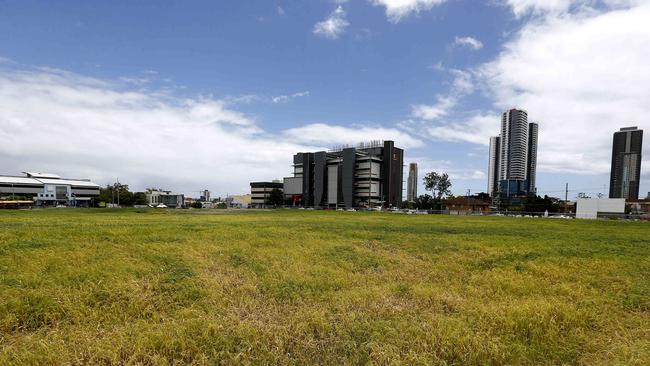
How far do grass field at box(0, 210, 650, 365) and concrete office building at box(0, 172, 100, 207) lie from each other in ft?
454

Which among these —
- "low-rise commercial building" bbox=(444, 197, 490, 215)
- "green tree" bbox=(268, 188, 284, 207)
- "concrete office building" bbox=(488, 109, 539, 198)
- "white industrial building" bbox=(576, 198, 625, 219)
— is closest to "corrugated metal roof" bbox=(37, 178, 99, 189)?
"green tree" bbox=(268, 188, 284, 207)

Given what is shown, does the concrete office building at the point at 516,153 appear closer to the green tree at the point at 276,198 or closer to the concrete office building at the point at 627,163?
the concrete office building at the point at 627,163

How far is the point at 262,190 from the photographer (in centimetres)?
15825

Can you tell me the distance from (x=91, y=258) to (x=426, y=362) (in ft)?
39.9

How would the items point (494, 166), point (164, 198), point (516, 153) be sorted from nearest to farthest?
point (516, 153)
point (494, 166)
point (164, 198)

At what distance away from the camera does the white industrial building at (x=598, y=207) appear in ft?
208

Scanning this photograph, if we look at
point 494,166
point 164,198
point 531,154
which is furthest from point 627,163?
point 164,198

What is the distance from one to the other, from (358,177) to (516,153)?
82.0 m

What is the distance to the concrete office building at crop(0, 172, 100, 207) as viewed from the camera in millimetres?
119912

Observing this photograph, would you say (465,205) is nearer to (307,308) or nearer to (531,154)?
(531,154)

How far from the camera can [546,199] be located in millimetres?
94000

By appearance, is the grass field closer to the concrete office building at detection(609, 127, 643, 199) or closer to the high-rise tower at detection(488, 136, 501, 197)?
the high-rise tower at detection(488, 136, 501, 197)

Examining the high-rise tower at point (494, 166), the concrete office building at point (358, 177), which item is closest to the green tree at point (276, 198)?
the concrete office building at point (358, 177)

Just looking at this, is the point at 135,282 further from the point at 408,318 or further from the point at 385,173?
the point at 385,173
